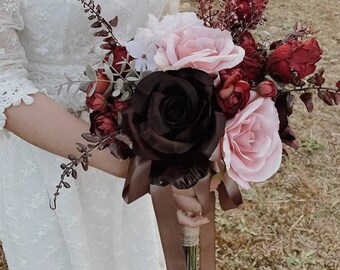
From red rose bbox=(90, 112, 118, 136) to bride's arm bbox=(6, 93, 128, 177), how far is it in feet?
0.48

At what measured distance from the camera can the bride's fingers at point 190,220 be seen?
3.88 feet

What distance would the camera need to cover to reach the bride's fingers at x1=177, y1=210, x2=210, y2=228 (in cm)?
118

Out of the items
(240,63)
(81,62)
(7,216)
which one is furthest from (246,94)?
(7,216)

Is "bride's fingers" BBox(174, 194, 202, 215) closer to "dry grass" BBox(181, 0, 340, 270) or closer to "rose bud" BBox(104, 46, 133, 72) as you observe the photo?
"rose bud" BBox(104, 46, 133, 72)

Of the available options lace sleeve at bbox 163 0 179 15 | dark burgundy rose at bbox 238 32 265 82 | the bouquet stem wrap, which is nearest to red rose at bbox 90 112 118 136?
dark burgundy rose at bbox 238 32 265 82

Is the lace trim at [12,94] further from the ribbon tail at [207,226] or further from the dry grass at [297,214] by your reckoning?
the dry grass at [297,214]

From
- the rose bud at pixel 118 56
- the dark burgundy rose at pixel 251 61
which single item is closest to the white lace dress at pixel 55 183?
the rose bud at pixel 118 56

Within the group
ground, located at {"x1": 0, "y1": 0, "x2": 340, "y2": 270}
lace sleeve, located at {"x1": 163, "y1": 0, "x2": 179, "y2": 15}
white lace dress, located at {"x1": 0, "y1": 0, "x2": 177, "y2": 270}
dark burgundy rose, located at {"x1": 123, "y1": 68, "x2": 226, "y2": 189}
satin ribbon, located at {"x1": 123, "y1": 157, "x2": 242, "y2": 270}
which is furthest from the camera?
ground, located at {"x1": 0, "y1": 0, "x2": 340, "y2": 270}

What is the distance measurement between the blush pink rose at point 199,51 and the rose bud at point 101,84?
9 centimetres

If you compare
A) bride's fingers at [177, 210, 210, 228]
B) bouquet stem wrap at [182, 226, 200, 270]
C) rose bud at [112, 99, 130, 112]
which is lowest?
bouquet stem wrap at [182, 226, 200, 270]

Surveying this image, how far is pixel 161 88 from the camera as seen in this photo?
92 centimetres

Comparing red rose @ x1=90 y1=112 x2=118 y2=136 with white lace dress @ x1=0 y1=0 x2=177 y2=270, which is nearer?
red rose @ x1=90 y1=112 x2=118 y2=136

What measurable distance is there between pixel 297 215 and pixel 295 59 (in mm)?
1800

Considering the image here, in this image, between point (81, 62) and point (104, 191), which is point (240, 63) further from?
point (104, 191)
